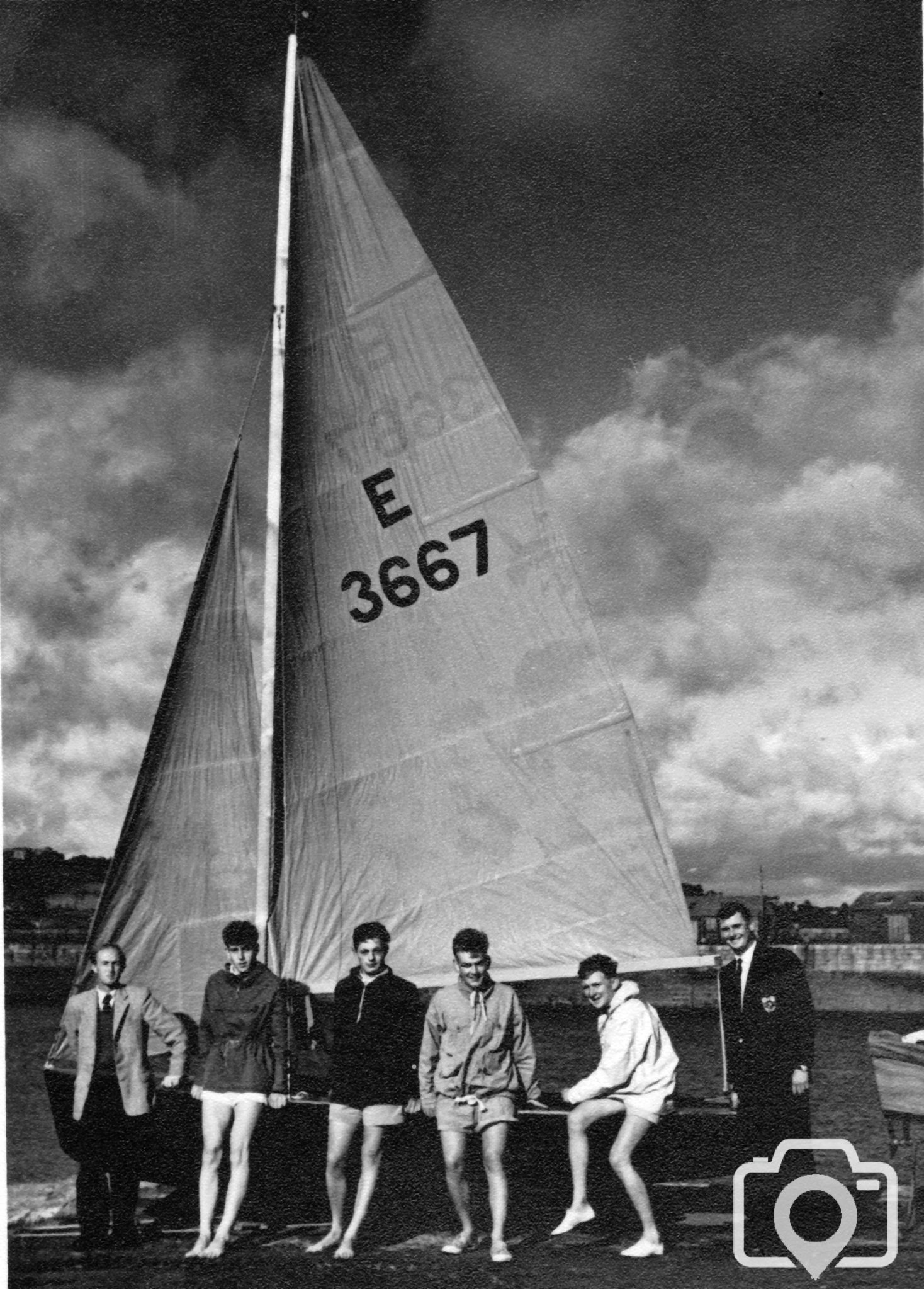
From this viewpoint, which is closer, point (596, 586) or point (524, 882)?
point (524, 882)

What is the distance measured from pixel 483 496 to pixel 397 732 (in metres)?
1.42

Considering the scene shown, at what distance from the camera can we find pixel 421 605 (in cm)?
712

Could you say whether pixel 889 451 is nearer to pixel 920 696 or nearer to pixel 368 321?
pixel 920 696

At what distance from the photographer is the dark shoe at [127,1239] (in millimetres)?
5727

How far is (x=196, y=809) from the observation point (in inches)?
276

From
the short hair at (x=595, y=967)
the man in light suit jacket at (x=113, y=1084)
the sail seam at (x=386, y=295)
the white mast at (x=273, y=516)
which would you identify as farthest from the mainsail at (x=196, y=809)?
the short hair at (x=595, y=967)

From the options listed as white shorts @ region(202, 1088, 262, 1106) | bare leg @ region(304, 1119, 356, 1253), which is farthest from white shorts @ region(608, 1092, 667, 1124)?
white shorts @ region(202, 1088, 262, 1106)

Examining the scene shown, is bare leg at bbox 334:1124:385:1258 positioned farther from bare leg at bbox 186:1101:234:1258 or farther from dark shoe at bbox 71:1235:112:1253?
dark shoe at bbox 71:1235:112:1253

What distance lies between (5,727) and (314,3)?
4580mm

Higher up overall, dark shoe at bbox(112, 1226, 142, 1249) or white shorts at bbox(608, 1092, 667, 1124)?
white shorts at bbox(608, 1092, 667, 1124)

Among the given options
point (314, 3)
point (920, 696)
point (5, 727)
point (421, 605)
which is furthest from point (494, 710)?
point (314, 3)

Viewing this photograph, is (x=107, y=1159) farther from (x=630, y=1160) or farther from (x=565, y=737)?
(x=565, y=737)

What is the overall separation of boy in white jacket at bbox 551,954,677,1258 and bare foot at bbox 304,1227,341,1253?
106 centimetres

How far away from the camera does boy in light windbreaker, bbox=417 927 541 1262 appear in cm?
539
